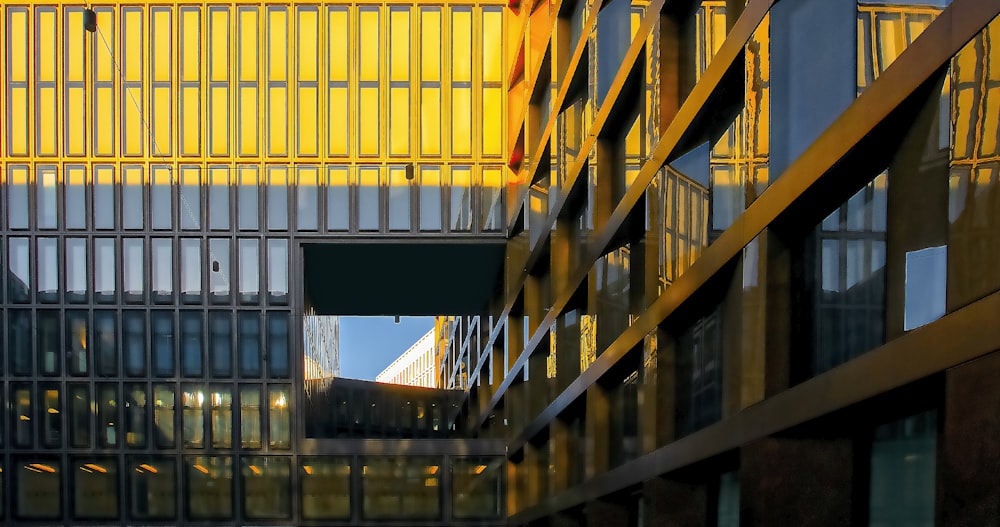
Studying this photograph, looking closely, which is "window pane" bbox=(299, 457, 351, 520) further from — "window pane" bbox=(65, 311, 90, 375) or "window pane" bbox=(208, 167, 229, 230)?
"window pane" bbox=(208, 167, 229, 230)

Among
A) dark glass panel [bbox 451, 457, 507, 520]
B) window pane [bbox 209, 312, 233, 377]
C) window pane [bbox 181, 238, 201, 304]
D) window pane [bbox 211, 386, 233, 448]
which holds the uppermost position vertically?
window pane [bbox 181, 238, 201, 304]

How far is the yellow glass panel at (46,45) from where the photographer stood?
32.4m

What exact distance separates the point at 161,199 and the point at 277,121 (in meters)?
4.46

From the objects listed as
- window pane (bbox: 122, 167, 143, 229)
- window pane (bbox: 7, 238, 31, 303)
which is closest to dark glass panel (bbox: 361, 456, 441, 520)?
window pane (bbox: 122, 167, 143, 229)

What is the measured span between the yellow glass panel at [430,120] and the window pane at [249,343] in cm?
775

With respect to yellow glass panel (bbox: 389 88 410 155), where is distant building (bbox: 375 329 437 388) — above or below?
below

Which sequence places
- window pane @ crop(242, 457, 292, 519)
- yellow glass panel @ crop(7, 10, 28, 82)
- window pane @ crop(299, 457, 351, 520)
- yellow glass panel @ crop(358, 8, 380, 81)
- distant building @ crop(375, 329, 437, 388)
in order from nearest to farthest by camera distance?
yellow glass panel @ crop(7, 10, 28, 82) → yellow glass panel @ crop(358, 8, 380, 81) → window pane @ crop(242, 457, 292, 519) → window pane @ crop(299, 457, 351, 520) → distant building @ crop(375, 329, 437, 388)

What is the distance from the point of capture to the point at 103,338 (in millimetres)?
32906

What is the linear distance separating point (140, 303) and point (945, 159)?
29.9 m

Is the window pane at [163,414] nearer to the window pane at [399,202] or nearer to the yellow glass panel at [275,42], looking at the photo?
the window pane at [399,202]

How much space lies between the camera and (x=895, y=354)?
22.2 feet

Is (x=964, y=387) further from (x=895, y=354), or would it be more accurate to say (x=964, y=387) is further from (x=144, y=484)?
(x=144, y=484)

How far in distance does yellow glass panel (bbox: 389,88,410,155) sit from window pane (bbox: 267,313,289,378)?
6.57 meters

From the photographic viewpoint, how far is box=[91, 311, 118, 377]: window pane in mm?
32875
